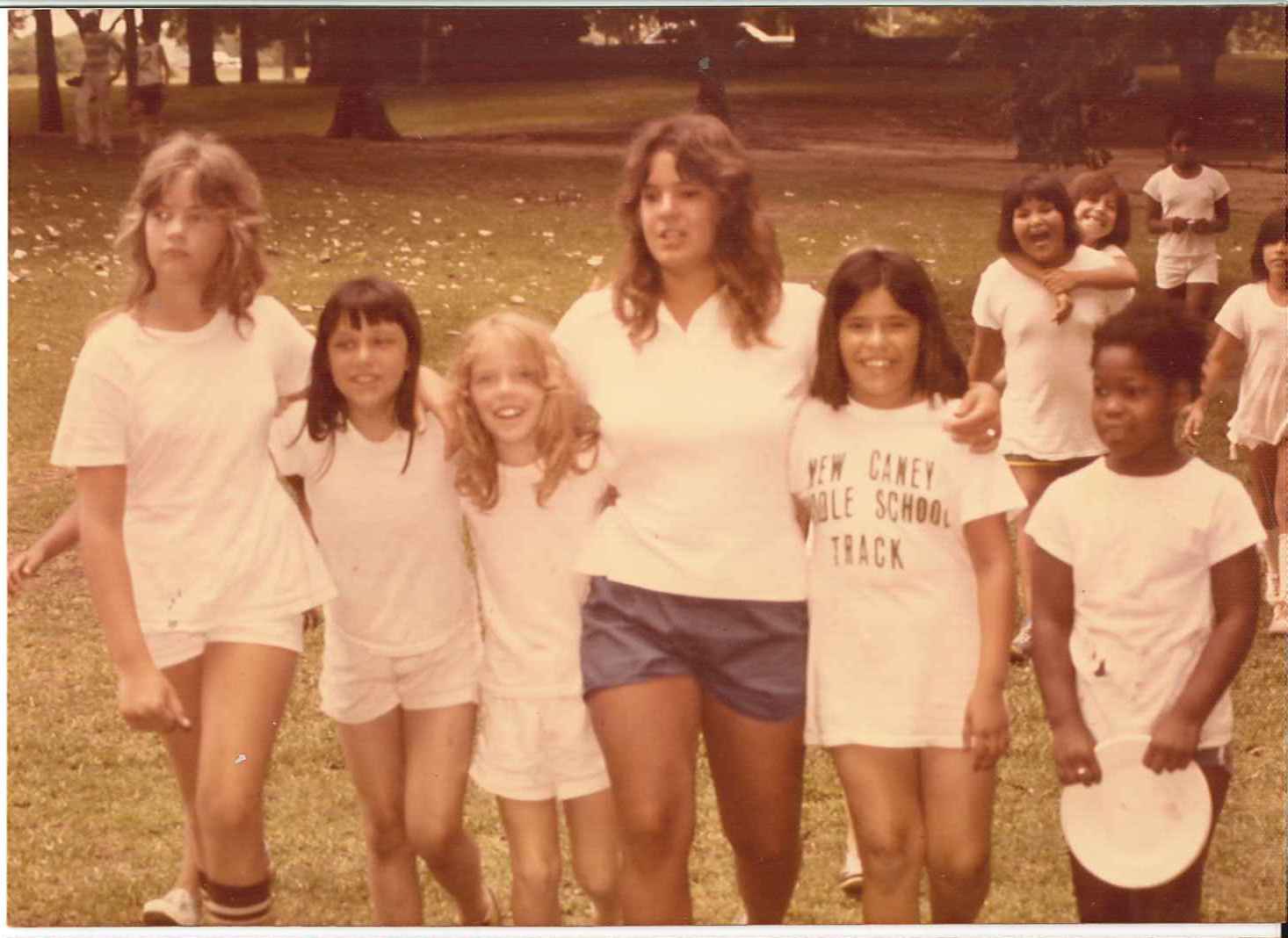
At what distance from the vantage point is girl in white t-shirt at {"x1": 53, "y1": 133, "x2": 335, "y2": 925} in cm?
368

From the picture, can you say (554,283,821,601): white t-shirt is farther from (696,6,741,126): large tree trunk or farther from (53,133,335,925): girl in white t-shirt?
(696,6,741,126): large tree trunk

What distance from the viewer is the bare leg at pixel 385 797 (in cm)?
372

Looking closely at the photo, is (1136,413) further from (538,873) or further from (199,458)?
(199,458)

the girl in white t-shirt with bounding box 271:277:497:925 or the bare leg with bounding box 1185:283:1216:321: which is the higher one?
the bare leg with bounding box 1185:283:1216:321

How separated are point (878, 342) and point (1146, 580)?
76 centimetres

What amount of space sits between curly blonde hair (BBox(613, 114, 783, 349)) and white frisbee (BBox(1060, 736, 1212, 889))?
1.21 metres

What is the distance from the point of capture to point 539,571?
366cm

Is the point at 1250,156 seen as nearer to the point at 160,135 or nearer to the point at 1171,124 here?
the point at 1171,124

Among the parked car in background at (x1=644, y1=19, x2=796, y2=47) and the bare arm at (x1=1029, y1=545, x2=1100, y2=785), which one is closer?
the bare arm at (x1=1029, y1=545, x2=1100, y2=785)

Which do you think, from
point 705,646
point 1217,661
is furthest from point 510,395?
point 1217,661

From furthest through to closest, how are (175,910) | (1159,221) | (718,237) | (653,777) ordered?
(1159,221) → (175,910) → (718,237) → (653,777)

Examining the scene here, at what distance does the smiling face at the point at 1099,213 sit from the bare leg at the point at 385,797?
2157 millimetres

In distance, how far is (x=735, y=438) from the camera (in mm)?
3465

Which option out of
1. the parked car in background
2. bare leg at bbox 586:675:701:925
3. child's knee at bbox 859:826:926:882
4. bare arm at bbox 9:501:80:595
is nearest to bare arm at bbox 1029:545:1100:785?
child's knee at bbox 859:826:926:882
